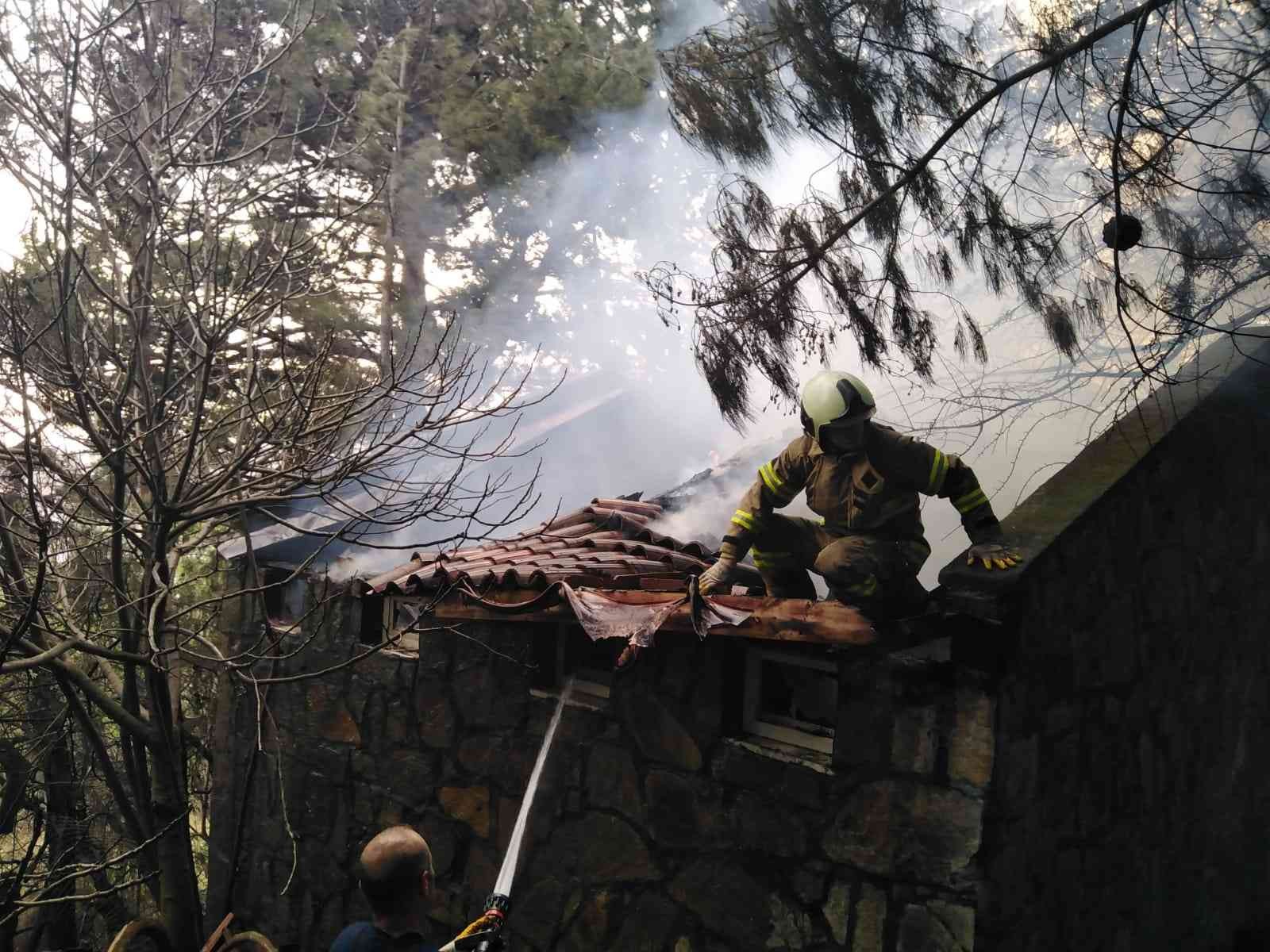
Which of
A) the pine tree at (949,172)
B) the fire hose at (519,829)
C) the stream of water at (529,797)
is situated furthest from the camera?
the stream of water at (529,797)

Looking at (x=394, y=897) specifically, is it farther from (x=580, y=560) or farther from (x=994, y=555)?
(x=994, y=555)

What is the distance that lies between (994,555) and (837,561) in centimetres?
58

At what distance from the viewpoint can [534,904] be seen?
4973 mm

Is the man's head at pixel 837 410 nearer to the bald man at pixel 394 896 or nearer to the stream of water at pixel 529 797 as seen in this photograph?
the bald man at pixel 394 896

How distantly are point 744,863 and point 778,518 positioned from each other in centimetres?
150

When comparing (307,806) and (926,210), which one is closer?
(926,210)

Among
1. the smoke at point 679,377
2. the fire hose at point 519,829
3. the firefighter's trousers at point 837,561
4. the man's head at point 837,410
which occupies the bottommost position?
the fire hose at point 519,829

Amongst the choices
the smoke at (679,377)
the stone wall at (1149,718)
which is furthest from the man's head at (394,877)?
the smoke at (679,377)

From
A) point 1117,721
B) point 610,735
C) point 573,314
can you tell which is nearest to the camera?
point 1117,721

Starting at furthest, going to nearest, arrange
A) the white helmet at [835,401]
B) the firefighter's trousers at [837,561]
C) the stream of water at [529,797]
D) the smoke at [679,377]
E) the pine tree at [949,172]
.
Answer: the smoke at [679,377] < the stream of water at [529,797] < the pine tree at [949,172] < the white helmet at [835,401] < the firefighter's trousers at [837,561]

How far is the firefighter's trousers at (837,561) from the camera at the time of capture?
3.32 m

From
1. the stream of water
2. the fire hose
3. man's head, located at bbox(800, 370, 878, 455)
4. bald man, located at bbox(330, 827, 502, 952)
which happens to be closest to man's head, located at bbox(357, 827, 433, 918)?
bald man, located at bbox(330, 827, 502, 952)

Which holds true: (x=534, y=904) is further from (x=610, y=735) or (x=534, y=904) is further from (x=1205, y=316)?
(x=1205, y=316)

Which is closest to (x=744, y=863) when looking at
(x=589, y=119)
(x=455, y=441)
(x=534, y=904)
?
(x=534, y=904)
